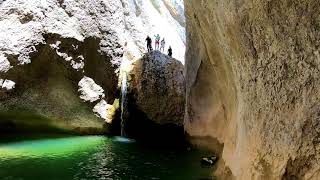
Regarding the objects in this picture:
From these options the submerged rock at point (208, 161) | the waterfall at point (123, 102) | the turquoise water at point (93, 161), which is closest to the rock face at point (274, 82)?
the turquoise water at point (93, 161)

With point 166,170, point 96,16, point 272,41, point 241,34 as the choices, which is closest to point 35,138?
point 96,16

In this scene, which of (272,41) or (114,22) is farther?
(114,22)

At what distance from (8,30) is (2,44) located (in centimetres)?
89

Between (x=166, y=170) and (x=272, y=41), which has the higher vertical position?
(x=272, y=41)

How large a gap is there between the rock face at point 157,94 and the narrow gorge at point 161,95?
0.06 m

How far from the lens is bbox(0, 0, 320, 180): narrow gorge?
6902mm

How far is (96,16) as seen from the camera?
925 inches

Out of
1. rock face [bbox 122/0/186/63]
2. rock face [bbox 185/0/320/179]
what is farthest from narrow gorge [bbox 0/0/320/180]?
rock face [bbox 122/0/186/63]

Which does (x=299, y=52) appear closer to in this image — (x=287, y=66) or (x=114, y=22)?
(x=287, y=66)

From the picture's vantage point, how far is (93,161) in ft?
49.2

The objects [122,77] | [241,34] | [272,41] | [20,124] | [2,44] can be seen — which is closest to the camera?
[272,41]

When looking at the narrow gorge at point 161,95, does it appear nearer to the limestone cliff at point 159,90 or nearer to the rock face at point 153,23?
the limestone cliff at point 159,90

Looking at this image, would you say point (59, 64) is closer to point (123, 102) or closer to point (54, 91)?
point (54, 91)

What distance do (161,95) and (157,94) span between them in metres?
0.23
